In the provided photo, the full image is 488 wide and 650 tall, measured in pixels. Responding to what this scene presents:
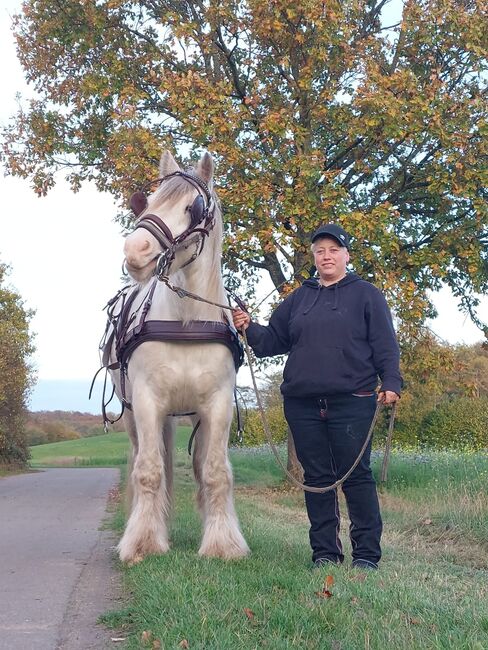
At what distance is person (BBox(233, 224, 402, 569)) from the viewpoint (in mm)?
5031

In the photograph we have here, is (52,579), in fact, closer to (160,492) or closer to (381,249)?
(160,492)

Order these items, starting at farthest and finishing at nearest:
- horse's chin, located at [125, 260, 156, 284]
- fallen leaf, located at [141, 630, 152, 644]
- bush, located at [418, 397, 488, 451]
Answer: bush, located at [418, 397, 488, 451] < horse's chin, located at [125, 260, 156, 284] < fallen leaf, located at [141, 630, 152, 644]

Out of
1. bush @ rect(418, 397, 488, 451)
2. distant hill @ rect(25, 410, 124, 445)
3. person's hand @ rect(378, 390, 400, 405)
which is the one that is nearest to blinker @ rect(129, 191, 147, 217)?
person's hand @ rect(378, 390, 400, 405)

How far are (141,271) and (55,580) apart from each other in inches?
86.2

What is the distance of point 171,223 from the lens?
194 inches

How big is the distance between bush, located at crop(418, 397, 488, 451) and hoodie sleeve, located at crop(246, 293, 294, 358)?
30150mm

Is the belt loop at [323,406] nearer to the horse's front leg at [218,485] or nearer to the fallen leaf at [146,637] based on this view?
the horse's front leg at [218,485]

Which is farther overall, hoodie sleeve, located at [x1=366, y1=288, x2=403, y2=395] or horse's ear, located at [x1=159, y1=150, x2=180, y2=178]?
horse's ear, located at [x1=159, y1=150, x2=180, y2=178]

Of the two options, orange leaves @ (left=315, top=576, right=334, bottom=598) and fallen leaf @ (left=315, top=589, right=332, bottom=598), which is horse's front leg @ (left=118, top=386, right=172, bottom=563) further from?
fallen leaf @ (left=315, top=589, right=332, bottom=598)

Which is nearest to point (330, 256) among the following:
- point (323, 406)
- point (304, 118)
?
point (323, 406)

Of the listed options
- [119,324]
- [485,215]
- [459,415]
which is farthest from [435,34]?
[459,415]

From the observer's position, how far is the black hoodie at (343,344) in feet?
16.4

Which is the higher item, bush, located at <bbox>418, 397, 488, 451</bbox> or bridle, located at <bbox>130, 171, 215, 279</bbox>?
bush, located at <bbox>418, 397, 488, 451</bbox>

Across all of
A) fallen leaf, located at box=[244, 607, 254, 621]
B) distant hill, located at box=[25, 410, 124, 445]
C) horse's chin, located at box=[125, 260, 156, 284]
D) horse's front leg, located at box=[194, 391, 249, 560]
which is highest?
distant hill, located at box=[25, 410, 124, 445]
